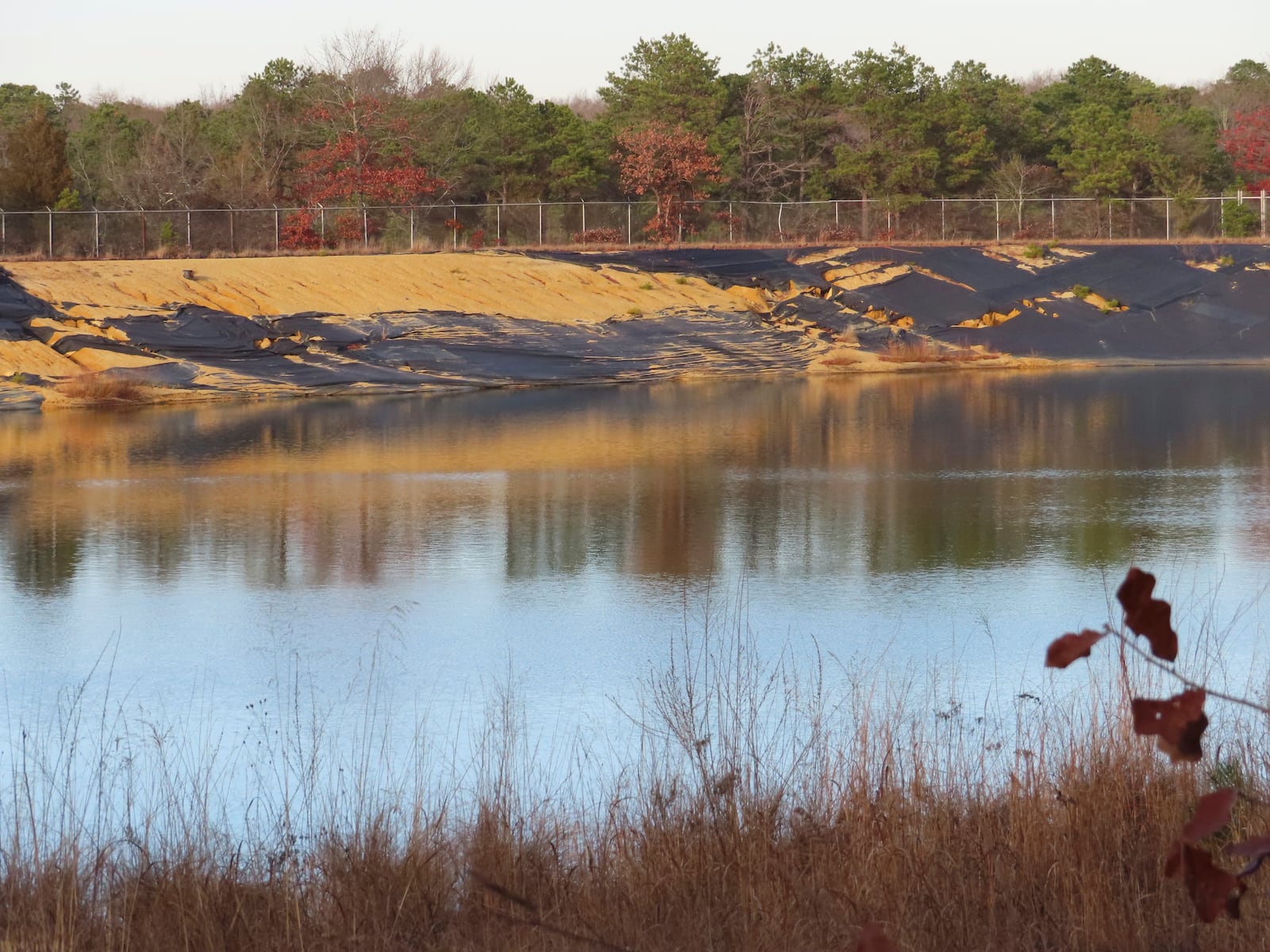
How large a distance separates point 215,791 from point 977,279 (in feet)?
125

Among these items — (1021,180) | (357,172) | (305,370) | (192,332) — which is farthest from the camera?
(1021,180)

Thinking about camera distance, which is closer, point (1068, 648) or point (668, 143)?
point (1068, 648)

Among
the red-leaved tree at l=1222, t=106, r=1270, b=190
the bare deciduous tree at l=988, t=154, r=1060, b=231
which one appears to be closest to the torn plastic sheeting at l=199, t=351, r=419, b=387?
the bare deciduous tree at l=988, t=154, r=1060, b=231

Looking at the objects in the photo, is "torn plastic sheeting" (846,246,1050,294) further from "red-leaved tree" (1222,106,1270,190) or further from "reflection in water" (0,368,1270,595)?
"red-leaved tree" (1222,106,1270,190)

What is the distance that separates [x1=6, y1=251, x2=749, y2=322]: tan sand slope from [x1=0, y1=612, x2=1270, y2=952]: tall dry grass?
28616 mm

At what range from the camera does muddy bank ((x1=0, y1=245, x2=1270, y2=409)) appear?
3181 cm

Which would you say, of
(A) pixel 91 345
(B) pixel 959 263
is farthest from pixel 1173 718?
(B) pixel 959 263

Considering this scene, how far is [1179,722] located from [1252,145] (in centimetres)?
6460

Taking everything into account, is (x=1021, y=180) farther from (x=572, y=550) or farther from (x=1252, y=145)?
(x=572, y=550)

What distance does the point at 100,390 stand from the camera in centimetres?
2872

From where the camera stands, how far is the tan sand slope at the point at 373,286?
35500 mm

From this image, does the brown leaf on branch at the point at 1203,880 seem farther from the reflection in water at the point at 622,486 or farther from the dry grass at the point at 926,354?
the dry grass at the point at 926,354

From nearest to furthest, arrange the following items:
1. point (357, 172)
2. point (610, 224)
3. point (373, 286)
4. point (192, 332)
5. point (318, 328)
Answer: point (192, 332) → point (318, 328) → point (373, 286) → point (357, 172) → point (610, 224)

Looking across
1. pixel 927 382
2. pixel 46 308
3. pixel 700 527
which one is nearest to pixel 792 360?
pixel 927 382
